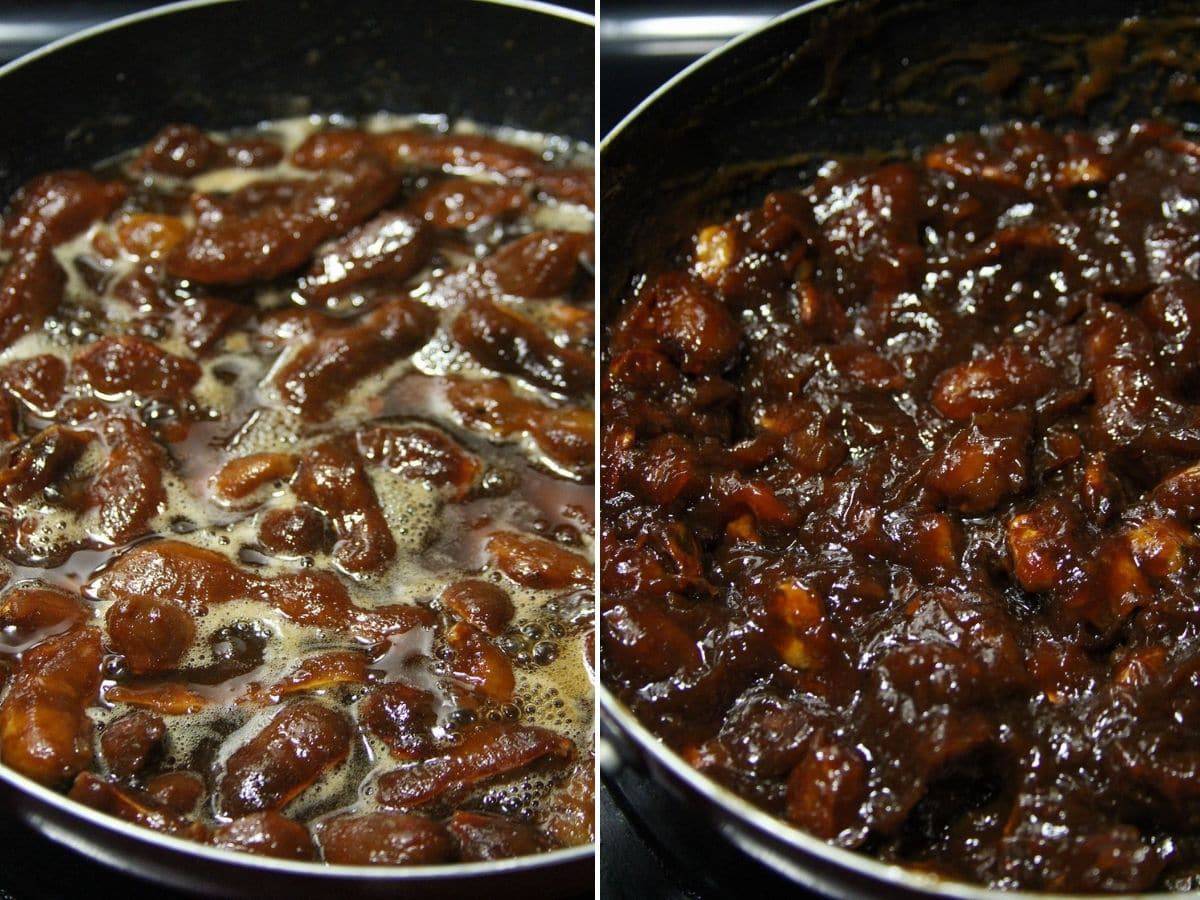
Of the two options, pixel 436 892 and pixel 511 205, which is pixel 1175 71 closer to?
pixel 511 205

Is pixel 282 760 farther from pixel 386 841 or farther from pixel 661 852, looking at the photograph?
pixel 661 852

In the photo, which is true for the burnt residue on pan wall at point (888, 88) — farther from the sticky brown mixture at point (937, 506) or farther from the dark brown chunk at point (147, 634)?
the dark brown chunk at point (147, 634)

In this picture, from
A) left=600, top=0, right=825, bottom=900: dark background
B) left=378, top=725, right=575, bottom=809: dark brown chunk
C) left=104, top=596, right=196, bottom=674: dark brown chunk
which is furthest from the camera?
left=104, top=596, right=196, bottom=674: dark brown chunk

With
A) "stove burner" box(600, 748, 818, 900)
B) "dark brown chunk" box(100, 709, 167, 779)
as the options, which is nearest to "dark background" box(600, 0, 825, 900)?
"stove burner" box(600, 748, 818, 900)

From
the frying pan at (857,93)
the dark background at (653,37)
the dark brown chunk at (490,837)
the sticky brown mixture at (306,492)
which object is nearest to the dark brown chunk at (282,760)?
the sticky brown mixture at (306,492)

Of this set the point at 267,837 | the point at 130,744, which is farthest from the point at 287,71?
the point at 267,837

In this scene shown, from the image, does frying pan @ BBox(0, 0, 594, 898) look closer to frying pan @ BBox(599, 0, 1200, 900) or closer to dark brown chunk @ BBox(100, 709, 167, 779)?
frying pan @ BBox(599, 0, 1200, 900)
